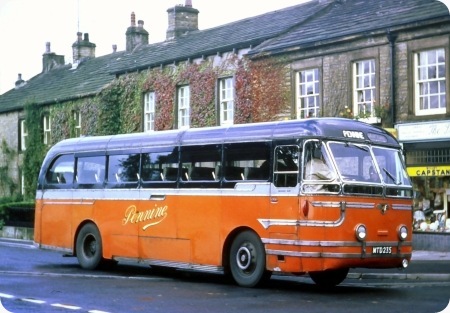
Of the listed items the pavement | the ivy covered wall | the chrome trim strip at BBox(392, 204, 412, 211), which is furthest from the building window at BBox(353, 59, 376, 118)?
the chrome trim strip at BBox(392, 204, 412, 211)

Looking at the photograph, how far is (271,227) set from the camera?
14.7 m

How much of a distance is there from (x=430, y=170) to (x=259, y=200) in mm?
9822

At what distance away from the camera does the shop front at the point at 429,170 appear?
2309 cm

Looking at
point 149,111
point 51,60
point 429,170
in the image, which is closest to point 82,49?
point 51,60

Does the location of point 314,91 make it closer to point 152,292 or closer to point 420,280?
point 420,280

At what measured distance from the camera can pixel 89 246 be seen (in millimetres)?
19453

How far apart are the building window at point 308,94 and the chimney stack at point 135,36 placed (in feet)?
56.5

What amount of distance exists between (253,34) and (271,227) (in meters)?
17.6

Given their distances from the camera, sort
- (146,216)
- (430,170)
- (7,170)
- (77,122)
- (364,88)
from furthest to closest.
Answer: (7,170) → (77,122) → (364,88) → (430,170) → (146,216)

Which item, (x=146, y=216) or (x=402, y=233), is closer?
(x=402, y=233)

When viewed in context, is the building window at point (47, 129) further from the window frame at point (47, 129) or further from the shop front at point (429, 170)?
the shop front at point (429, 170)

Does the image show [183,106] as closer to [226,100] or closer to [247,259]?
[226,100]

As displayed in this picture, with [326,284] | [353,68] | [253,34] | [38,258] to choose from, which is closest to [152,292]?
[326,284]

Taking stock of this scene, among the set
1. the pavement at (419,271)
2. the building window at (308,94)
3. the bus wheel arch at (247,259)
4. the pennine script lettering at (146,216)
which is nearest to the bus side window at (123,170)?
the pennine script lettering at (146,216)
